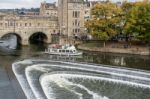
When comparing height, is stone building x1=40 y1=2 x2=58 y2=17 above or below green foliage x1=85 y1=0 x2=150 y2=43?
above

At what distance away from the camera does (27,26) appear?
319ft

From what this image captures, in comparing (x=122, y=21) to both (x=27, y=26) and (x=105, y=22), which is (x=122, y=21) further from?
(x=27, y=26)

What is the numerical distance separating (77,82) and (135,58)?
25529 millimetres

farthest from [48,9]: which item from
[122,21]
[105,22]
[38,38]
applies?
[105,22]

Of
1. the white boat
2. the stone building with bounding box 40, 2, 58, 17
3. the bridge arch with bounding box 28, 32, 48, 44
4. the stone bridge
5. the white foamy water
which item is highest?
the stone building with bounding box 40, 2, 58, 17

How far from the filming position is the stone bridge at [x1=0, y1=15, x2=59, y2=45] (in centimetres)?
9400

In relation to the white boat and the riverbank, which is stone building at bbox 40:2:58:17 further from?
the white boat

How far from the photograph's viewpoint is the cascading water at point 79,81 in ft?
136

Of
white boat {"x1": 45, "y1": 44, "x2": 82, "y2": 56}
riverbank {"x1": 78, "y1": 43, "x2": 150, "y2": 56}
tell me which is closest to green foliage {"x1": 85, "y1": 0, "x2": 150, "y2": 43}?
riverbank {"x1": 78, "y1": 43, "x2": 150, "y2": 56}

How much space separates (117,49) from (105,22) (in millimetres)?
7393

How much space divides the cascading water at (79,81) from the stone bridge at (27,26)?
117 ft

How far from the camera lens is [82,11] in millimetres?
102438

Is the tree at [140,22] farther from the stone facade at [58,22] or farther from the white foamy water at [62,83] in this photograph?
the white foamy water at [62,83]

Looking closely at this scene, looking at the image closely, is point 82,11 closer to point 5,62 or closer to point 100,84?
point 5,62
